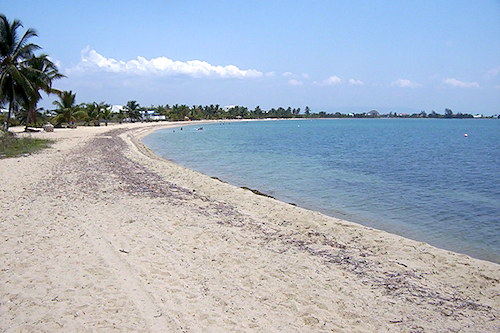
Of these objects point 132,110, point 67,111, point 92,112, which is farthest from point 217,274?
point 132,110

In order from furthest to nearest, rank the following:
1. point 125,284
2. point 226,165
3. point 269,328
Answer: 1. point 226,165
2. point 125,284
3. point 269,328

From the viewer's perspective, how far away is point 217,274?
545cm

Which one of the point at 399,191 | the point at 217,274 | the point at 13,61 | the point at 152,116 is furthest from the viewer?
the point at 152,116

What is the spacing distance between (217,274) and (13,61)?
90.4 feet

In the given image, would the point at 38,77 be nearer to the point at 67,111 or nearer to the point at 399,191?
the point at 67,111

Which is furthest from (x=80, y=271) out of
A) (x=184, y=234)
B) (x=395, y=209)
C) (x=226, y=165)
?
(x=226, y=165)

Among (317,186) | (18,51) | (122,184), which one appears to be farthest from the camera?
(18,51)

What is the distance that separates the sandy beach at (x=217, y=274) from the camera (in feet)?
13.9

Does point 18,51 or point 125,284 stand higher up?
point 18,51

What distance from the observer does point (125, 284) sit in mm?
4902

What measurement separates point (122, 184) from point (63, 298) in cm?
768

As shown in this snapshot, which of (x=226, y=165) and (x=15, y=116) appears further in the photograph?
(x=15, y=116)

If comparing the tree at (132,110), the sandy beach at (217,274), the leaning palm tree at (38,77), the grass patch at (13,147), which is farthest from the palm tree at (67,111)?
the sandy beach at (217,274)

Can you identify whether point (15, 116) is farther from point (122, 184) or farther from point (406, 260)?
point (406, 260)
